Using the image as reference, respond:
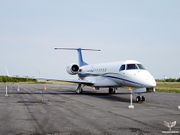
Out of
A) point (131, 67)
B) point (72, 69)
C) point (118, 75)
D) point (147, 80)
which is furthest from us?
point (72, 69)

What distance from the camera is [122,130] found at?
33.8 ft

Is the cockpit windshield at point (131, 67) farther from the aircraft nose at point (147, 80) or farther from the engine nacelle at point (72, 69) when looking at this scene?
the engine nacelle at point (72, 69)

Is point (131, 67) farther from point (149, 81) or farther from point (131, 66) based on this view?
point (149, 81)

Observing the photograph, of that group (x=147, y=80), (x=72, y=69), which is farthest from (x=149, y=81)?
(x=72, y=69)

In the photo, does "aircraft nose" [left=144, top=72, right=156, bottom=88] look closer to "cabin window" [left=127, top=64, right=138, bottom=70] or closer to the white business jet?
the white business jet

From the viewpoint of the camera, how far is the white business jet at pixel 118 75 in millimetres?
23031

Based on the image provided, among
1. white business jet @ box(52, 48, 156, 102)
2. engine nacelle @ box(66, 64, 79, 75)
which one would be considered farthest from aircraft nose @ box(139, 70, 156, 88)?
engine nacelle @ box(66, 64, 79, 75)

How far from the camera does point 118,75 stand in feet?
91.5

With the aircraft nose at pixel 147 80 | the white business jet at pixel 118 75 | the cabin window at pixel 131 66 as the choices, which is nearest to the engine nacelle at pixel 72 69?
the white business jet at pixel 118 75

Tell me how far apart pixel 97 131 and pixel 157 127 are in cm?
195

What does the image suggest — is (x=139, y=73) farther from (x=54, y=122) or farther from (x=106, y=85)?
(x=54, y=122)

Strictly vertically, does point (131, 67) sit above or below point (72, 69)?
below

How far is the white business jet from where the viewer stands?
75.6 ft

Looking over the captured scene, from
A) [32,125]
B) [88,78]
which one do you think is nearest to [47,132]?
[32,125]
